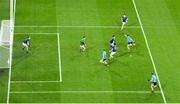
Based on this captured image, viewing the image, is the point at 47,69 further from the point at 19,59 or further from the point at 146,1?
the point at 146,1

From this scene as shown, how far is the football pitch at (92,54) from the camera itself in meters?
34.8

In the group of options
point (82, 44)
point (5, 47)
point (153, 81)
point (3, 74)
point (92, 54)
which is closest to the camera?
point (153, 81)

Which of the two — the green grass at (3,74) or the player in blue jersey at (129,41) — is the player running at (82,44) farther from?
the green grass at (3,74)

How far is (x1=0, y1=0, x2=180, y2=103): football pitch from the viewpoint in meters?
34.8

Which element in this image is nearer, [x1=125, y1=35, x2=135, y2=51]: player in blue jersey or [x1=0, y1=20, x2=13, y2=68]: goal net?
[x1=0, y1=20, x2=13, y2=68]: goal net

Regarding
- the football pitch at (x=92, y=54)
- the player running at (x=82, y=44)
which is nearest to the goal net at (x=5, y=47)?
the football pitch at (x=92, y=54)

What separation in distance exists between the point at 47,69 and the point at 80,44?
11.8 ft

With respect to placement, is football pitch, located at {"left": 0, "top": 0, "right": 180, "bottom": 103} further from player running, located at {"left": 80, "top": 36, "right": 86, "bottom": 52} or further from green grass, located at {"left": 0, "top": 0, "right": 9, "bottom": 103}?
player running, located at {"left": 80, "top": 36, "right": 86, "bottom": 52}

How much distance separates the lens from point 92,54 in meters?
38.6

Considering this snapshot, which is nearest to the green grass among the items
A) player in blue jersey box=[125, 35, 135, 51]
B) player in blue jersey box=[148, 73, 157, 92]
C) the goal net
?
the goal net

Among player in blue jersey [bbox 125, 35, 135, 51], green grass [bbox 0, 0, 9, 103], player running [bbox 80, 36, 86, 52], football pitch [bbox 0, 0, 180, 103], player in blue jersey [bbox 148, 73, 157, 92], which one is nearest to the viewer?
green grass [bbox 0, 0, 9, 103]

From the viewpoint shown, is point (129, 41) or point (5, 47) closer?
point (5, 47)

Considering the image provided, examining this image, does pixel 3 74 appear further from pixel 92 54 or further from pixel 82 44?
pixel 92 54

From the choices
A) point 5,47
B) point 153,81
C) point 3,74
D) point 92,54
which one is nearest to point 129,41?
point 92,54
